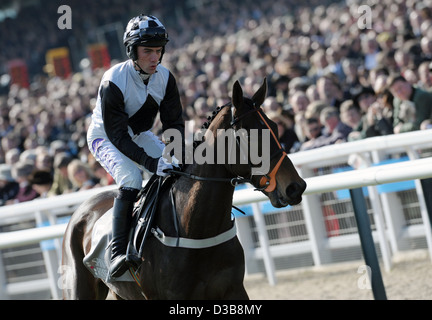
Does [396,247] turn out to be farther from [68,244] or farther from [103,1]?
[103,1]

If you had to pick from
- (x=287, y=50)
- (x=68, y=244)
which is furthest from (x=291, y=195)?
(x=287, y=50)

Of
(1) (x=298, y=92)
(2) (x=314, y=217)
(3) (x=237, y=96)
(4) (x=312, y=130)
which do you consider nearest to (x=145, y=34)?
(3) (x=237, y=96)

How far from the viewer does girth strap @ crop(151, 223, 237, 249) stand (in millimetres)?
3365

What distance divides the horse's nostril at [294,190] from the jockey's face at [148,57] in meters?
1.08

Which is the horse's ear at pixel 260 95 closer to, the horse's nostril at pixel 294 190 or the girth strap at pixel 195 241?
the horse's nostril at pixel 294 190

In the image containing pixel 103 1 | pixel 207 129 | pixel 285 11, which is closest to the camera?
pixel 207 129

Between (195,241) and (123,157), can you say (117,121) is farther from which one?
(195,241)

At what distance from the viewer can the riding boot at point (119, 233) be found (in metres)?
3.60

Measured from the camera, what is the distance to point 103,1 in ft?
93.2

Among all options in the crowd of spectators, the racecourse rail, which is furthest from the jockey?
the crowd of spectators

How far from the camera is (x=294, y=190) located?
3055 millimetres

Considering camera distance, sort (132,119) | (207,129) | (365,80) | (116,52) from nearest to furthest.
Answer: (207,129), (132,119), (365,80), (116,52)

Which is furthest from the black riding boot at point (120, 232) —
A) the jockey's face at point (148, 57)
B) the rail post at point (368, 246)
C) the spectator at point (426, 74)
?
the spectator at point (426, 74)

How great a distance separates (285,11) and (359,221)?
1692 cm
